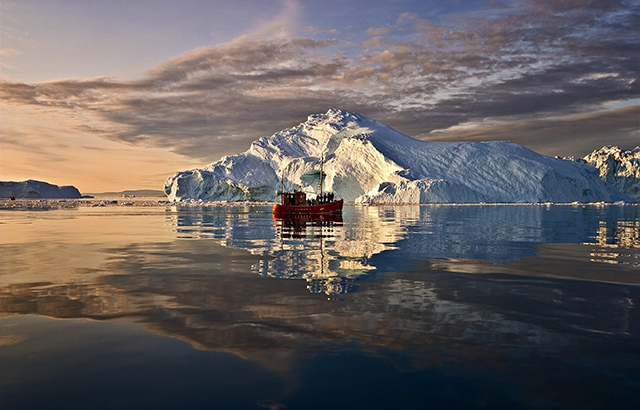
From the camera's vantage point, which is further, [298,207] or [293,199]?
[293,199]

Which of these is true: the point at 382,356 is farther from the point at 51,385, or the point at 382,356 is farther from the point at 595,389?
the point at 51,385

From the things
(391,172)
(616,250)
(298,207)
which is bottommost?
(616,250)

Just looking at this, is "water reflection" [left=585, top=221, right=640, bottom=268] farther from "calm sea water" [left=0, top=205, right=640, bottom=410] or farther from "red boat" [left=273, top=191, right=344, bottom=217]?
"red boat" [left=273, top=191, right=344, bottom=217]

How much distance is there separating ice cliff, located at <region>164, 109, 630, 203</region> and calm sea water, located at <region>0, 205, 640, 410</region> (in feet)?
283

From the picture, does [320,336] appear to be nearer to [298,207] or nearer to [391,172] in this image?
[298,207]

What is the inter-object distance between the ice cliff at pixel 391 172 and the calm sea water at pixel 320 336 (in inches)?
3401

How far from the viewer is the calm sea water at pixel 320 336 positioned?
Answer: 4789 millimetres

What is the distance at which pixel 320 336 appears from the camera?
661 centimetres

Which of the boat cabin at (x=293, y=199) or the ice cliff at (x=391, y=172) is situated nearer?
the boat cabin at (x=293, y=199)

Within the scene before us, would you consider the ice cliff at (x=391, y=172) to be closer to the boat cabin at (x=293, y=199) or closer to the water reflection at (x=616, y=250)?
the boat cabin at (x=293, y=199)

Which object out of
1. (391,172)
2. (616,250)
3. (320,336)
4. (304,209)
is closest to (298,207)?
(304,209)

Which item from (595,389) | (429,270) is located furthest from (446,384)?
(429,270)

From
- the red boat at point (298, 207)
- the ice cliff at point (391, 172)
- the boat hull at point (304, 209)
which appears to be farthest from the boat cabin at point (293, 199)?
the ice cliff at point (391, 172)

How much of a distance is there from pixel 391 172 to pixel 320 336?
4003 inches
